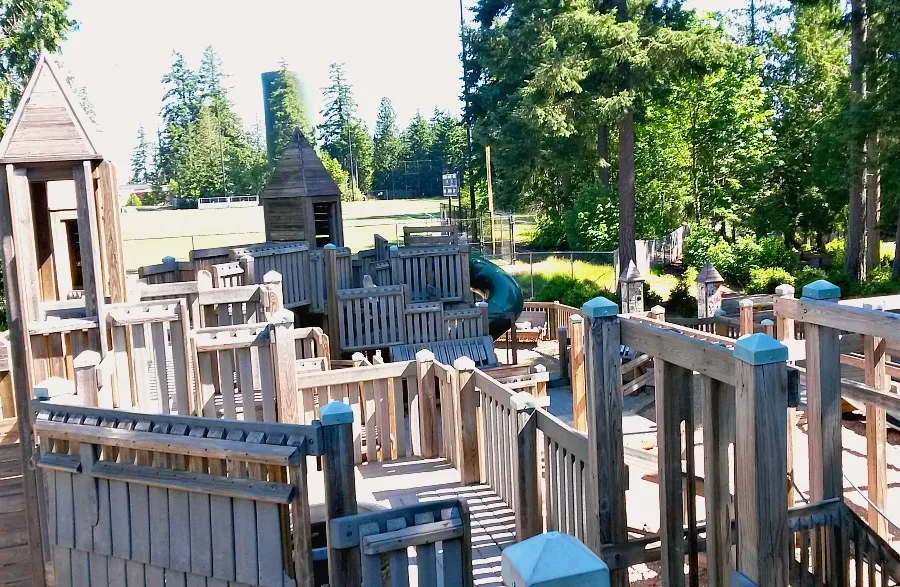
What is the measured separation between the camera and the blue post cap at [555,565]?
6.04 ft

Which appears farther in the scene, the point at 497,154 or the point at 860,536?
the point at 497,154

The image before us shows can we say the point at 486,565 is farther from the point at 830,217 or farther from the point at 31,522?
the point at 830,217

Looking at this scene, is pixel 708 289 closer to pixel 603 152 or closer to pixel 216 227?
pixel 603 152

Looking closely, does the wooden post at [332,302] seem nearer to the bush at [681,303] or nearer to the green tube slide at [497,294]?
the green tube slide at [497,294]

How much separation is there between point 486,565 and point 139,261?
134ft

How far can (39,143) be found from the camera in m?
7.95

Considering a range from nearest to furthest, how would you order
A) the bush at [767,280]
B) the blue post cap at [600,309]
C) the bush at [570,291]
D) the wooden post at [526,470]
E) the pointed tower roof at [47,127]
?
1. the blue post cap at [600,309]
2. the wooden post at [526,470]
3. the pointed tower roof at [47,127]
4. the bush at [570,291]
5. the bush at [767,280]

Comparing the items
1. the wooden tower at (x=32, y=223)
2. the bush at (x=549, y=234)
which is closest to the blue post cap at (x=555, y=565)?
the wooden tower at (x=32, y=223)

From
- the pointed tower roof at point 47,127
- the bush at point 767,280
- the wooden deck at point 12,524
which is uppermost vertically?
the pointed tower roof at point 47,127

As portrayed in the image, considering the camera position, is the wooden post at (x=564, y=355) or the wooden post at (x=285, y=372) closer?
the wooden post at (x=285, y=372)

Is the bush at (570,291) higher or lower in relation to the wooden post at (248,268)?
lower

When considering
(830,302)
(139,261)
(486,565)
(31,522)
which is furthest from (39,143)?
(139,261)

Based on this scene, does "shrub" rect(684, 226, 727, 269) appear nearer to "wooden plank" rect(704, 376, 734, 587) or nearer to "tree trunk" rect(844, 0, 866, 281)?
"tree trunk" rect(844, 0, 866, 281)

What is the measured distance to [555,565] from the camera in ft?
6.11
